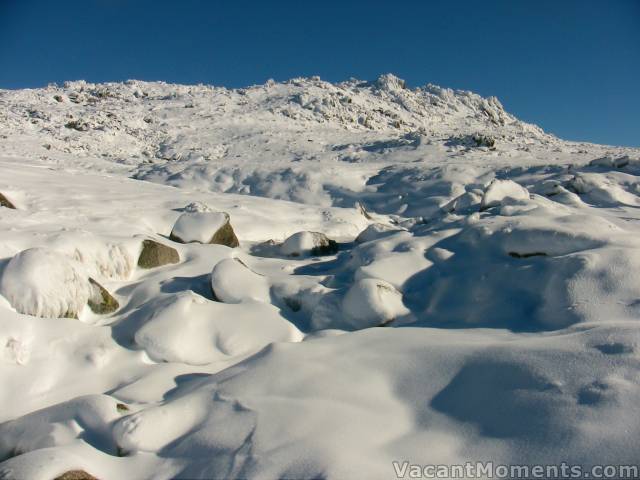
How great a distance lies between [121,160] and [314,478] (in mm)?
16377

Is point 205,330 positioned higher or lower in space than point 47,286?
lower

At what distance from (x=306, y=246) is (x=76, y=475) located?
336cm

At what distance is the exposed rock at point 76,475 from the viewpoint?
1.66 m

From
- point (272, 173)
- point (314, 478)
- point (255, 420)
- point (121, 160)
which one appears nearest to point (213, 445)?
point (255, 420)

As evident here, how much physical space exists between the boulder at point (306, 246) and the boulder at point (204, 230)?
568 mm

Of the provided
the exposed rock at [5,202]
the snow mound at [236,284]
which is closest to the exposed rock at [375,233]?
the snow mound at [236,284]

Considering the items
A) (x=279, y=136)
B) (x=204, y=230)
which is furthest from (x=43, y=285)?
(x=279, y=136)

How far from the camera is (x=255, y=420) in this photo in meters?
1.93

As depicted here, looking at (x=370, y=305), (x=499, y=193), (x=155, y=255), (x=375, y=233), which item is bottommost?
(x=370, y=305)

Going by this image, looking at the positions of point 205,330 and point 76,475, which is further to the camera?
point 205,330

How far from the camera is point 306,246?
488cm

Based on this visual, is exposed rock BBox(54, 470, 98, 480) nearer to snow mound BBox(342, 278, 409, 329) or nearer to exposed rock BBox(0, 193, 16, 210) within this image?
snow mound BBox(342, 278, 409, 329)

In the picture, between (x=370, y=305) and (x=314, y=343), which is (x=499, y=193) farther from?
(x=314, y=343)

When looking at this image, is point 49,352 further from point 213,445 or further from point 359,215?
point 359,215
